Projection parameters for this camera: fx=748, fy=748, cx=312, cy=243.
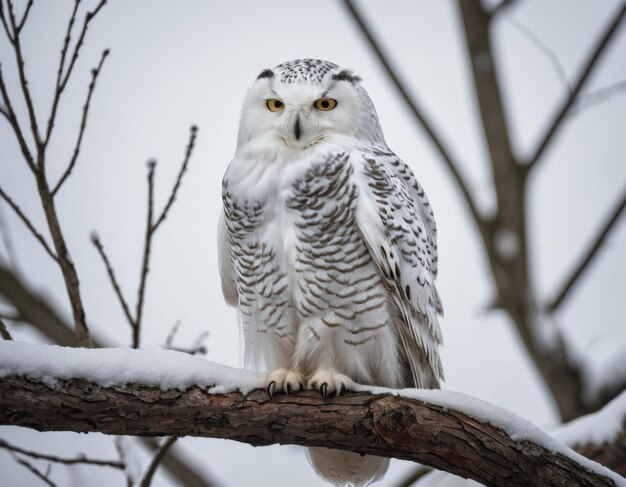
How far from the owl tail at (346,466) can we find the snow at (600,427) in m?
0.80

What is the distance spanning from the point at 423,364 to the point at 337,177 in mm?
747

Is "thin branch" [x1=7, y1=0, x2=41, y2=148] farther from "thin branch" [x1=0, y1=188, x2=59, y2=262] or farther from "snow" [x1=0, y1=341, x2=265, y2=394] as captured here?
"snow" [x1=0, y1=341, x2=265, y2=394]

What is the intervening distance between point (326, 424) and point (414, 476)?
149cm

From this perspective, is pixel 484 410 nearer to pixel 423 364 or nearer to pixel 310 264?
pixel 423 364

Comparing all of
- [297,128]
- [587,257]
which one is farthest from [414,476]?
[587,257]

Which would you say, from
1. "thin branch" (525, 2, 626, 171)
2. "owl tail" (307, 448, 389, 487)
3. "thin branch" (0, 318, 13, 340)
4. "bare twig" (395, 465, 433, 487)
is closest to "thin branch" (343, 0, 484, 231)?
"thin branch" (525, 2, 626, 171)

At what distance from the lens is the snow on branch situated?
6.19 ft

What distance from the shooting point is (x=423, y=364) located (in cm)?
265

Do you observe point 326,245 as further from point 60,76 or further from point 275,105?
point 60,76

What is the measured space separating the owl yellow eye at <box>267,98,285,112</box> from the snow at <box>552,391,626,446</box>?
5.67 ft

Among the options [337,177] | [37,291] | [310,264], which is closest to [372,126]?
[337,177]

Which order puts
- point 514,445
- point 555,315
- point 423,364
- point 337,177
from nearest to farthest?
point 514,445 < point 337,177 < point 423,364 < point 555,315

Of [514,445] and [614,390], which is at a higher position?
[614,390]

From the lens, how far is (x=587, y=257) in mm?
5066
